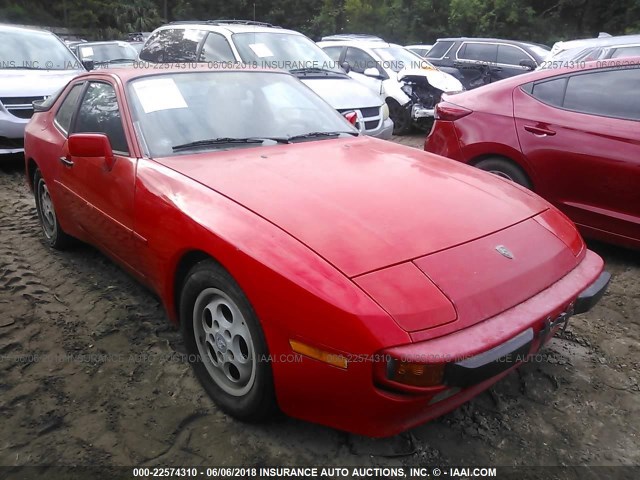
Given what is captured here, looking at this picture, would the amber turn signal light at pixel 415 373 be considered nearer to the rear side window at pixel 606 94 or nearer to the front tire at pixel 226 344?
the front tire at pixel 226 344

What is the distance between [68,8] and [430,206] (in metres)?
46.3

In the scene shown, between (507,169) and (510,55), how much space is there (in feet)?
27.8

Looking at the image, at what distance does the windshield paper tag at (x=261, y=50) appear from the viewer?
6.86 metres

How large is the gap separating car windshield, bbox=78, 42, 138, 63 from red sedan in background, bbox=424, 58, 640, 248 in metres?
11.5

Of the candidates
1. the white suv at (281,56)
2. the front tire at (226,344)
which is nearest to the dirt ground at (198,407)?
the front tire at (226,344)

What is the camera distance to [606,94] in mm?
3850

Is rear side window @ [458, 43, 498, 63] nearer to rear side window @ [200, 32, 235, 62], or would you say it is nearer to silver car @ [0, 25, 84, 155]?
rear side window @ [200, 32, 235, 62]

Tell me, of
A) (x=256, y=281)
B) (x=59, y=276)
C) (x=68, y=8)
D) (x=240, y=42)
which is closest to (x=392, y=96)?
(x=240, y=42)

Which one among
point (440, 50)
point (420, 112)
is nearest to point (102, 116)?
point (420, 112)

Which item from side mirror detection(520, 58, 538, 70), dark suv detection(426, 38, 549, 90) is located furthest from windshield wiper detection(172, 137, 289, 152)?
side mirror detection(520, 58, 538, 70)

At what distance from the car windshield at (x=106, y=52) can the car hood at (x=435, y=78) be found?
302 inches

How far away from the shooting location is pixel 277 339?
192cm

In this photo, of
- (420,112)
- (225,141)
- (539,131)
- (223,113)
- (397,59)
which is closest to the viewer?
(225,141)

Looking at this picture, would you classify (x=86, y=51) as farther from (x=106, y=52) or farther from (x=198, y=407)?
(x=198, y=407)
